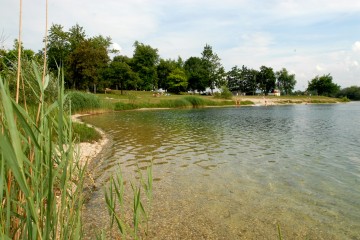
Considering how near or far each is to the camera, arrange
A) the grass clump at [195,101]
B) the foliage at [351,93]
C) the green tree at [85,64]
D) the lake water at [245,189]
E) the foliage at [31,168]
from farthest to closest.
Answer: the foliage at [351,93] → the green tree at [85,64] → the grass clump at [195,101] → the lake water at [245,189] → the foliage at [31,168]

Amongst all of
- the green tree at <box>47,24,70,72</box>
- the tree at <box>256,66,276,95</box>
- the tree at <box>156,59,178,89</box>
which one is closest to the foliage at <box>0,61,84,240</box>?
the green tree at <box>47,24,70,72</box>

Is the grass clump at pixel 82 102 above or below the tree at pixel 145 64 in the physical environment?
below

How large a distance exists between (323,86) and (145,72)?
84.8 meters

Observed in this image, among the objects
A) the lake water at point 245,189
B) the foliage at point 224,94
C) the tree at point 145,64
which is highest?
the tree at point 145,64

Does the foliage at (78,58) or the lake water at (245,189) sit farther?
the foliage at (78,58)

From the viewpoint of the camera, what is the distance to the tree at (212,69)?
307ft

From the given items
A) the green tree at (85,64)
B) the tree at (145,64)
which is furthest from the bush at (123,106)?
the tree at (145,64)

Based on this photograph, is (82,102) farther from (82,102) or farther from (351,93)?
(351,93)

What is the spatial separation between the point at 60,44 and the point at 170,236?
7447 cm

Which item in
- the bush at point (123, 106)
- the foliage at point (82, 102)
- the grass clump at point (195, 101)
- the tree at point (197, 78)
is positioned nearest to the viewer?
the foliage at point (82, 102)

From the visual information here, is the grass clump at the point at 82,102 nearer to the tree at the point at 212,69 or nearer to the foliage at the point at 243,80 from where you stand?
the tree at the point at 212,69

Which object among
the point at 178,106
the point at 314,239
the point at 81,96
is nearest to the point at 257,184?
the point at 314,239

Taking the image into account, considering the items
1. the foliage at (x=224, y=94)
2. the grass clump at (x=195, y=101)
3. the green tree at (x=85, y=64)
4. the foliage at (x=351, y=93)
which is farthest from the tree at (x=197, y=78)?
the foliage at (x=351, y=93)

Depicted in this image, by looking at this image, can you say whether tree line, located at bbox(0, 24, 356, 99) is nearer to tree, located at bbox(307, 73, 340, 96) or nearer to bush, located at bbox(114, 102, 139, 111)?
tree, located at bbox(307, 73, 340, 96)
